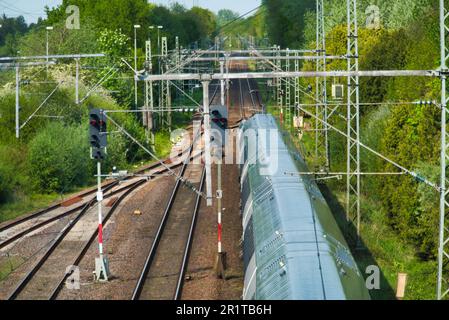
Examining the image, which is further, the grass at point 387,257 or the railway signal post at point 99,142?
the railway signal post at point 99,142

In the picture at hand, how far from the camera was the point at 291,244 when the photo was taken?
1634 centimetres

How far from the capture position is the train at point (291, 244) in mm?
13945

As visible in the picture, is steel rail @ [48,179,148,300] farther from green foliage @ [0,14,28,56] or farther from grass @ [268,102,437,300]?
green foliage @ [0,14,28,56]

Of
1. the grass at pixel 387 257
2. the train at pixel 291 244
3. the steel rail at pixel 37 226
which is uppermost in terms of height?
the train at pixel 291 244

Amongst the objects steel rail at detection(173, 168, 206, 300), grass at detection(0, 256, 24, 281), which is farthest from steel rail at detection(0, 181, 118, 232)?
steel rail at detection(173, 168, 206, 300)

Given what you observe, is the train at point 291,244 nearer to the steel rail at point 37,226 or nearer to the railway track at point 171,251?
the railway track at point 171,251

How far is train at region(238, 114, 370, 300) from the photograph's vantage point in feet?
45.8

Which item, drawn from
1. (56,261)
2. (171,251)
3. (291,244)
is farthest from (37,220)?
(291,244)

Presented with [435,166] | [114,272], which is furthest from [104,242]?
[435,166]

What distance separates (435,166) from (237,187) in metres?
14.5

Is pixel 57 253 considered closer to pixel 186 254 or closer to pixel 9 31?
pixel 186 254

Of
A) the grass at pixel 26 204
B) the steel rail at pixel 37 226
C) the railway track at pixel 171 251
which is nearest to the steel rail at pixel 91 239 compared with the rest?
the steel rail at pixel 37 226
